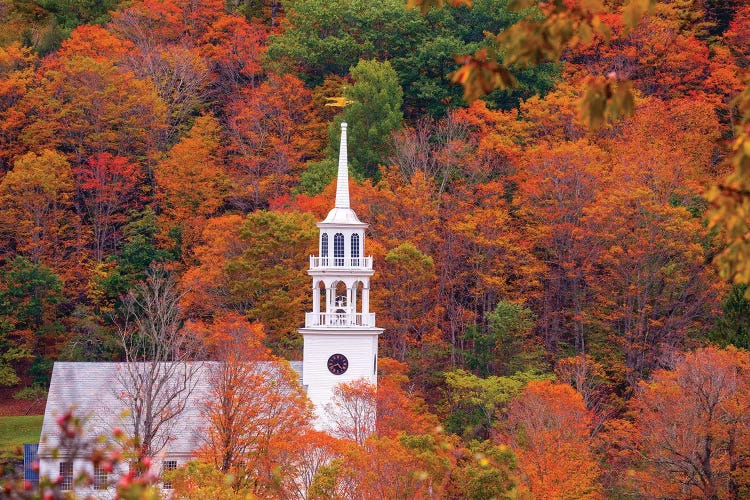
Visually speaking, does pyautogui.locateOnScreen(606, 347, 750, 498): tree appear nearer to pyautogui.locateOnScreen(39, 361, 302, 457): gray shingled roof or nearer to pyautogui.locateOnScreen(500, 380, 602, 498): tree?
pyautogui.locateOnScreen(500, 380, 602, 498): tree

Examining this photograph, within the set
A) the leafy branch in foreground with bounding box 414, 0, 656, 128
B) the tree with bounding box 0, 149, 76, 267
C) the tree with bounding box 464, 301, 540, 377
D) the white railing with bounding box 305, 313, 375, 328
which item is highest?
the tree with bounding box 0, 149, 76, 267

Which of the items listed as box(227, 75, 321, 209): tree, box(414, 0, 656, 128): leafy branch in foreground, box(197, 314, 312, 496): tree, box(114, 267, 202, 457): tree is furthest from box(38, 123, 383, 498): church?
box(414, 0, 656, 128): leafy branch in foreground

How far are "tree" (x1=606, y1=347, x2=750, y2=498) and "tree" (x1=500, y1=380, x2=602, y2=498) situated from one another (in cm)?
137

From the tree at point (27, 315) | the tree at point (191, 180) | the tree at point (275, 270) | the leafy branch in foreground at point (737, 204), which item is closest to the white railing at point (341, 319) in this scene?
the tree at point (275, 270)

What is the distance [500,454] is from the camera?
39.2 meters

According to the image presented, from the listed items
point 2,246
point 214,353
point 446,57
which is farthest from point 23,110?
point 214,353

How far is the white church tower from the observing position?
47000mm

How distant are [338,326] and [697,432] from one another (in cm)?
1179

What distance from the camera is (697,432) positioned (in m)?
42.6

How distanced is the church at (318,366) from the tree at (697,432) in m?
8.86

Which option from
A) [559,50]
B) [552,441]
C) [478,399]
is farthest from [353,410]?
[559,50]

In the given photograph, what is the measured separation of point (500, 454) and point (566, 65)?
3885 centimetres

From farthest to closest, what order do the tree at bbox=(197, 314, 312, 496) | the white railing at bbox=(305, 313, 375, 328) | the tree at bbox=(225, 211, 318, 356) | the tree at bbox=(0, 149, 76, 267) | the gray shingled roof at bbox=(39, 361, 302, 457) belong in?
1. the tree at bbox=(0, 149, 76, 267)
2. the tree at bbox=(225, 211, 318, 356)
3. the white railing at bbox=(305, 313, 375, 328)
4. the gray shingled roof at bbox=(39, 361, 302, 457)
5. the tree at bbox=(197, 314, 312, 496)

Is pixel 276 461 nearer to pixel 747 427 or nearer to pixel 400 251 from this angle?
pixel 747 427
